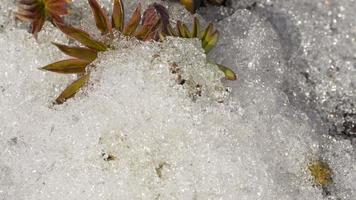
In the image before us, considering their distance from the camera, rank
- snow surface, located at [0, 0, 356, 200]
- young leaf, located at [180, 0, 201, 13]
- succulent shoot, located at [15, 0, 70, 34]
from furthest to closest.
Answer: young leaf, located at [180, 0, 201, 13] → succulent shoot, located at [15, 0, 70, 34] → snow surface, located at [0, 0, 356, 200]

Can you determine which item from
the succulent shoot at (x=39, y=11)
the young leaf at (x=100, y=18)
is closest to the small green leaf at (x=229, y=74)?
the young leaf at (x=100, y=18)

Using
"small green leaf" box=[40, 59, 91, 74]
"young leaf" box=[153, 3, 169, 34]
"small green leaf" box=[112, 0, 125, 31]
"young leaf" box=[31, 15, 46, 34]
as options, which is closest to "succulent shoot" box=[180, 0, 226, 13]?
"young leaf" box=[153, 3, 169, 34]

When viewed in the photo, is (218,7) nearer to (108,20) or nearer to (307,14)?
(307,14)

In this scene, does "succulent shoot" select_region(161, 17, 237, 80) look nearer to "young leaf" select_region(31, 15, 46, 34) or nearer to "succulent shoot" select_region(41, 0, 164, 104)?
"succulent shoot" select_region(41, 0, 164, 104)

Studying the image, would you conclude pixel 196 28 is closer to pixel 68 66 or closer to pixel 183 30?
pixel 183 30

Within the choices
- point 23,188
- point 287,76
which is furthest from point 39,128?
point 287,76

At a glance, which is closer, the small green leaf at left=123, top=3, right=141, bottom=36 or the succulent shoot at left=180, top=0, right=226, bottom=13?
the small green leaf at left=123, top=3, right=141, bottom=36

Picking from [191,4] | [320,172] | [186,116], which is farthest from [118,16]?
[320,172]
